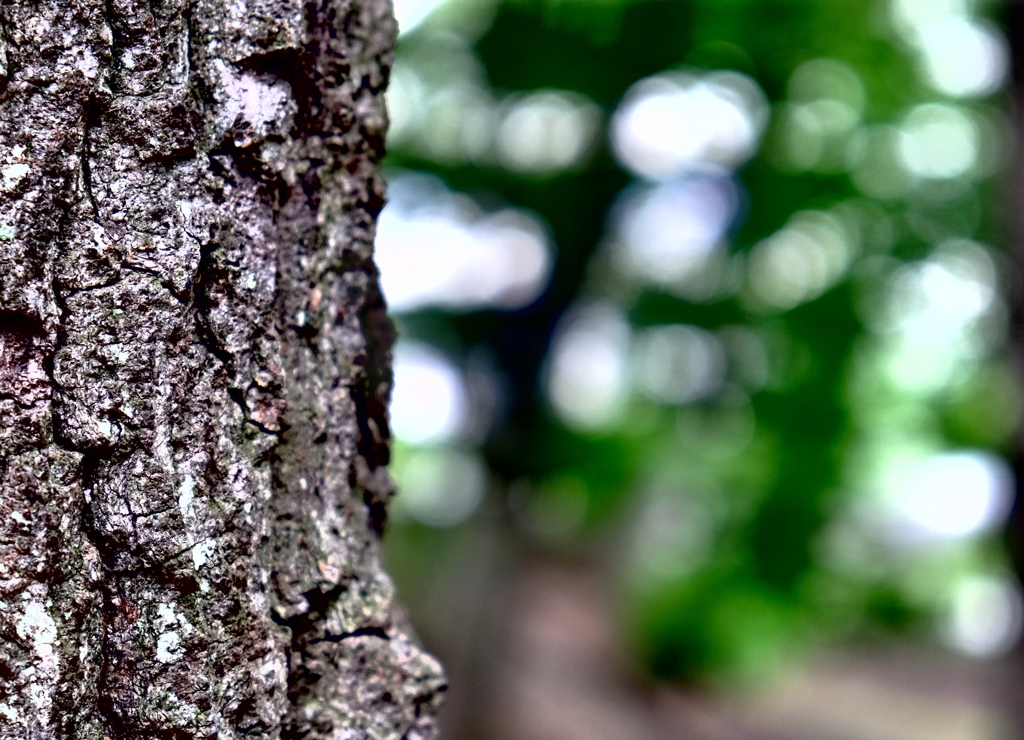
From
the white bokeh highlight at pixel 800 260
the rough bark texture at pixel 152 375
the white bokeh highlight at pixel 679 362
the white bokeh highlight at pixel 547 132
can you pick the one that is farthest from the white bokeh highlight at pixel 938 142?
the rough bark texture at pixel 152 375

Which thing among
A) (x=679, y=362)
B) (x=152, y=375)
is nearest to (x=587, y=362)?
(x=679, y=362)

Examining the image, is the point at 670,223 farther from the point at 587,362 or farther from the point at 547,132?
the point at 587,362

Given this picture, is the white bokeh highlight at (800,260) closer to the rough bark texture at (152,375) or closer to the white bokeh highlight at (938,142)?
the white bokeh highlight at (938,142)

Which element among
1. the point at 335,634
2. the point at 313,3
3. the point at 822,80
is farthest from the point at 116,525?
the point at 822,80

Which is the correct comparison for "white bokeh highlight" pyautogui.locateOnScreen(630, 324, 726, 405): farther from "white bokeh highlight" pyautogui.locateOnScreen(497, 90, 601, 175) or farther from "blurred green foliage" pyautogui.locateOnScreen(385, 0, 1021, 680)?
"white bokeh highlight" pyautogui.locateOnScreen(497, 90, 601, 175)

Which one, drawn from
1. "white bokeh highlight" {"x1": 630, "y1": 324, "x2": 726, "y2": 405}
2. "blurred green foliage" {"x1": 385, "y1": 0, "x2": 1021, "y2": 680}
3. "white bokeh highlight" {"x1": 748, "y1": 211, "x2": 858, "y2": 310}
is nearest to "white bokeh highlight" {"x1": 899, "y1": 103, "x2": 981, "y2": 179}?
"blurred green foliage" {"x1": 385, "y1": 0, "x2": 1021, "y2": 680}
